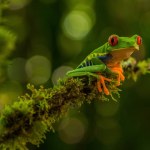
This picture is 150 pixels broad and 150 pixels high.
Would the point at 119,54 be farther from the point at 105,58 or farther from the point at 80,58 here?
the point at 80,58

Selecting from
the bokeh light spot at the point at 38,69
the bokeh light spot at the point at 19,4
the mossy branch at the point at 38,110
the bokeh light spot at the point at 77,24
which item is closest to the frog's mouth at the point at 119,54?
the mossy branch at the point at 38,110

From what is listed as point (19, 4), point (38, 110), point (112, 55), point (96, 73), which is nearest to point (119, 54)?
point (112, 55)

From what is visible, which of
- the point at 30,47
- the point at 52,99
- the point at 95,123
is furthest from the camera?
the point at 30,47

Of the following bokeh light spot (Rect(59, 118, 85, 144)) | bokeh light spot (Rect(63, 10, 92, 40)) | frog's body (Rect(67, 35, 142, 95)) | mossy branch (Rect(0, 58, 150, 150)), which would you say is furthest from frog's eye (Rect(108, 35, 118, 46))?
bokeh light spot (Rect(63, 10, 92, 40))

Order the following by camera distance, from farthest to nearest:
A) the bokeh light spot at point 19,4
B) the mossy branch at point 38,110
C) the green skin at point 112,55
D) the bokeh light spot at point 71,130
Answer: the bokeh light spot at point 19,4, the bokeh light spot at point 71,130, the green skin at point 112,55, the mossy branch at point 38,110

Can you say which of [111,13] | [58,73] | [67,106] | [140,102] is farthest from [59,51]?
[67,106]

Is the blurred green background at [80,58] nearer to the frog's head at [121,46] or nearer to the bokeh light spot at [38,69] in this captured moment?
the bokeh light spot at [38,69]

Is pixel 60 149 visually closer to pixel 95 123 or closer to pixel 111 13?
pixel 95 123
